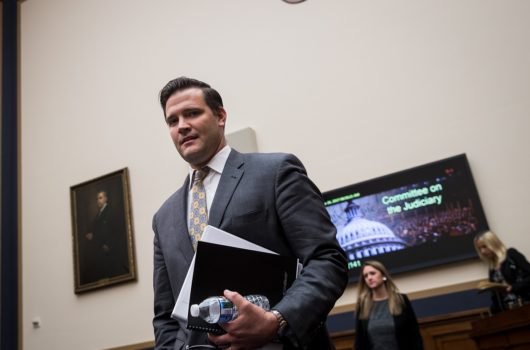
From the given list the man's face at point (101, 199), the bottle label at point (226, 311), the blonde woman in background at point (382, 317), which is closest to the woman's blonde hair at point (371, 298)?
the blonde woman in background at point (382, 317)

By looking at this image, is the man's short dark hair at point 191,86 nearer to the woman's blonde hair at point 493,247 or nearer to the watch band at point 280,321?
the watch band at point 280,321

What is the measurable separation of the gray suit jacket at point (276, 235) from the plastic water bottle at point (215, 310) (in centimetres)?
14

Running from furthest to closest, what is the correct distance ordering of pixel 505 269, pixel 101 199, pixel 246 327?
pixel 101 199
pixel 505 269
pixel 246 327

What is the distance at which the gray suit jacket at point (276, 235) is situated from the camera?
4.65 ft

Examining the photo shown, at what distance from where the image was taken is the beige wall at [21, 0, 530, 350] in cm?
621

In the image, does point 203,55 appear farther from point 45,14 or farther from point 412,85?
point 45,14

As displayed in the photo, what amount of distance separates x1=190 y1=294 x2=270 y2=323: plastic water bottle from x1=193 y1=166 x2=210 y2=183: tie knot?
0.64m

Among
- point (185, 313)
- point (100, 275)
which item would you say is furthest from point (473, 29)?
point (100, 275)

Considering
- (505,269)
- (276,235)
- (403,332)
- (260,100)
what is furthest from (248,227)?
(260,100)

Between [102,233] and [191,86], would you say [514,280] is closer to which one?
[191,86]

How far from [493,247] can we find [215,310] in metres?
4.96

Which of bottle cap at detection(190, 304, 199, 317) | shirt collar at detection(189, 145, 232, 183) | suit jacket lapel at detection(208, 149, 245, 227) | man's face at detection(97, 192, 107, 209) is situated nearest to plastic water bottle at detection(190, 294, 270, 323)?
bottle cap at detection(190, 304, 199, 317)

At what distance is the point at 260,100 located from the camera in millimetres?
7770

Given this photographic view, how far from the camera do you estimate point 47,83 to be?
10.2 m
